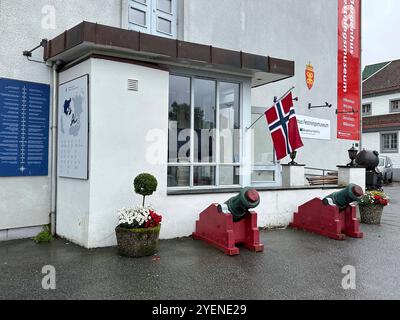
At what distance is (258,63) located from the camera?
286 inches

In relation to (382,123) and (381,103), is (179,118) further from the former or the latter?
(381,103)

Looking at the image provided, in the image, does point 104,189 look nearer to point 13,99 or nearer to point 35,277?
point 35,277

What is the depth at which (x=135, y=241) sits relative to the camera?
17.5ft

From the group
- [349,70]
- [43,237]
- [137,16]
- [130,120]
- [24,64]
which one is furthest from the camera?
[349,70]

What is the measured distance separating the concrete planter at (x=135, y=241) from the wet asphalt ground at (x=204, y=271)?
15cm

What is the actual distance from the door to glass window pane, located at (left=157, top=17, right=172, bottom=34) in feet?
10.1

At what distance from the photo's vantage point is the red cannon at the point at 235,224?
560 cm

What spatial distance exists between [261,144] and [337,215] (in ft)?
9.58

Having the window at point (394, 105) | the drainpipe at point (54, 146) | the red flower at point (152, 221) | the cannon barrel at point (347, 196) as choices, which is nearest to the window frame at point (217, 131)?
the red flower at point (152, 221)

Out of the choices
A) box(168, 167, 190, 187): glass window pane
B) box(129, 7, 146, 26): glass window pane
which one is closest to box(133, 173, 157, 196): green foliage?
box(168, 167, 190, 187): glass window pane

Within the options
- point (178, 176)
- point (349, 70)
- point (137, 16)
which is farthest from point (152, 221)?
point (349, 70)

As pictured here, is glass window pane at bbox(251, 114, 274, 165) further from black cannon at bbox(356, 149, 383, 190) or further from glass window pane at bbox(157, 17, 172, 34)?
black cannon at bbox(356, 149, 383, 190)
